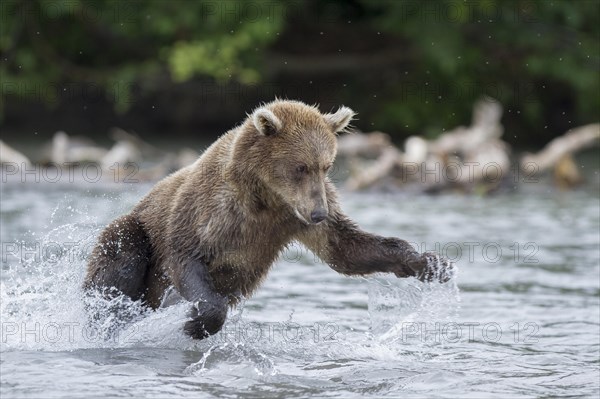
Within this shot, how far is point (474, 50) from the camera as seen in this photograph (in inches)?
861

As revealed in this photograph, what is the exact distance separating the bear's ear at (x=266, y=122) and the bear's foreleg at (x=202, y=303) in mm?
861

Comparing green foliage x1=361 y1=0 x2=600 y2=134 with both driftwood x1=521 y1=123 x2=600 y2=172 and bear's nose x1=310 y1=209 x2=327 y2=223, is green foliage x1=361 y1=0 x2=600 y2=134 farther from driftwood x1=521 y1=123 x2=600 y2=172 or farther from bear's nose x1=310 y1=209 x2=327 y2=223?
bear's nose x1=310 y1=209 x2=327 y2=223

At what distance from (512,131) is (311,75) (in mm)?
4264

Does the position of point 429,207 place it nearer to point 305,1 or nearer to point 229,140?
point 229,140

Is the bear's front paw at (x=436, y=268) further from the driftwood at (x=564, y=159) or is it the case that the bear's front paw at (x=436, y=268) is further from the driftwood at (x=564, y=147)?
the driftwood at (x=564, y=147)

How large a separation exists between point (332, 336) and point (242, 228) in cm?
105

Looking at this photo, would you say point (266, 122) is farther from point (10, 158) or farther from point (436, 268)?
point (10, 158)

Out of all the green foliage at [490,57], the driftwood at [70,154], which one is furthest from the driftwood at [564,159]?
the driftwood at [70,154]

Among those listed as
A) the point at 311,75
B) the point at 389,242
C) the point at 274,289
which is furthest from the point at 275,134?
the point at 311,75

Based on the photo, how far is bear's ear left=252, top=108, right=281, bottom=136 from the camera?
19.8 ft

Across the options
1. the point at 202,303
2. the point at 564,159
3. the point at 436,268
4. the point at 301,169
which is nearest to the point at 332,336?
the point at 436,268

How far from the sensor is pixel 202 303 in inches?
236

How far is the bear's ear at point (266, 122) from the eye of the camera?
6047mm

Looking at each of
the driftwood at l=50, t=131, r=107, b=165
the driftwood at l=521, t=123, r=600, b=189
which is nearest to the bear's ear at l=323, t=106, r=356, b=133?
the driftwood at l=521, t=123, r=600, b=189
